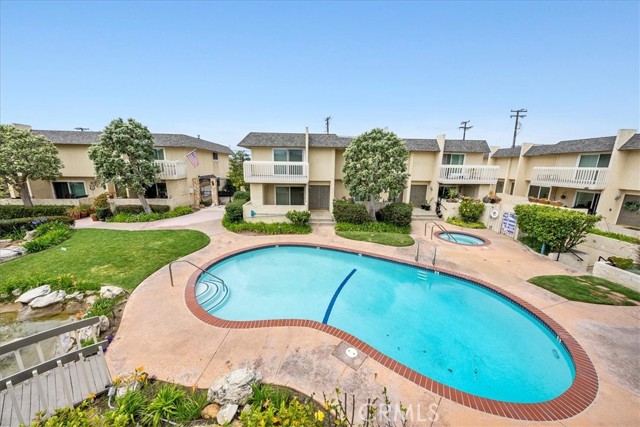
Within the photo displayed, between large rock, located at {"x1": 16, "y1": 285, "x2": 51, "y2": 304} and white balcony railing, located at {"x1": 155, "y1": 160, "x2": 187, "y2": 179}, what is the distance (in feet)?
40.7

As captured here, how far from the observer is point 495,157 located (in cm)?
2578

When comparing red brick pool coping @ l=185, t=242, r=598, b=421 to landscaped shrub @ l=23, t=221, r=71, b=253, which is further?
landscaped shrub @ l=23, t=221, r=71, b=253

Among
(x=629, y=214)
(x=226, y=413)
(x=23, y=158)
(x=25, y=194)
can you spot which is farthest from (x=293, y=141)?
(x=629, y=214)

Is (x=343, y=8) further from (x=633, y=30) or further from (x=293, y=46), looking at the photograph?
(x=633, y=30)

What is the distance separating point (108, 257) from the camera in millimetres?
10547

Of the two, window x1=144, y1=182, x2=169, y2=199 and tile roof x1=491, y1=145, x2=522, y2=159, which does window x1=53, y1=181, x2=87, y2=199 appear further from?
tile roof x1=491, y1=145, x2=522, y2=159

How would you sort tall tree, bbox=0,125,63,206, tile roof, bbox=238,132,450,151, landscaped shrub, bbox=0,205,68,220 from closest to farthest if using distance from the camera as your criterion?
tall tree, bbox=0,125,63,206
landscaped shrub, bbox=0,205,68,220
tile roof, bbox=238,132,450,151

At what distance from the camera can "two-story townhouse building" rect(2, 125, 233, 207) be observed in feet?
63.4

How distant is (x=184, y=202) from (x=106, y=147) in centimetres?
680

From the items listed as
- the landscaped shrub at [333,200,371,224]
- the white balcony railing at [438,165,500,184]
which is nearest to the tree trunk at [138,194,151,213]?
the landscaped shrub at [333,200,371,224]

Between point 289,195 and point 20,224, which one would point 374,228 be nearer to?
point 289,195

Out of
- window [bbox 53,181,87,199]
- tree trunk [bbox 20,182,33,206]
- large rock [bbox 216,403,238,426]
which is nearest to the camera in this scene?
large rock [bbox 216,403,238,426]

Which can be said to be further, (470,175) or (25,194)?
(470,175)

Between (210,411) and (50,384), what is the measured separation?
3013 mm
